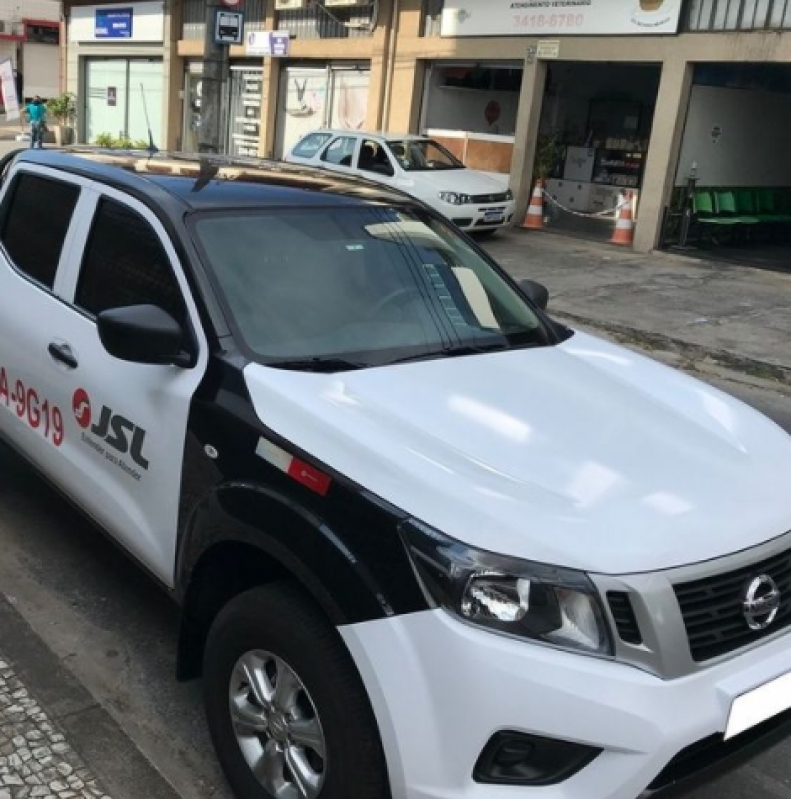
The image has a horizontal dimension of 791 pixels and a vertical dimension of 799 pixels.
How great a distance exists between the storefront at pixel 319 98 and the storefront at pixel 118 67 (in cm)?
528

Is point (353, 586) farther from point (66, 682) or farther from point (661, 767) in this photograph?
point (66, 682)

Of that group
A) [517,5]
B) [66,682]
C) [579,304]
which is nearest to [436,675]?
[66,682]

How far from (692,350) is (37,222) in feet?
22.3

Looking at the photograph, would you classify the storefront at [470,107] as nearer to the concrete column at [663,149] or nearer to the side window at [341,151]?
the side window at [341,151]

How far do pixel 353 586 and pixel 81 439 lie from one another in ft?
5.20

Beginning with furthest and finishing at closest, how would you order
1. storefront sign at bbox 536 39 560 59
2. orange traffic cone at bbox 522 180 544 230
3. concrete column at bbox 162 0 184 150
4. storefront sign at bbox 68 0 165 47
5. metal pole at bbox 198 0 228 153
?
storefront sign at bbox 68 0 165 47, concrete column at bbox 162 0 184 150, orange traffic cone at bbox 522 180 544 230, storefront sign at bbox 536 39 560 59, metal pole at bbox 198 0 228 153

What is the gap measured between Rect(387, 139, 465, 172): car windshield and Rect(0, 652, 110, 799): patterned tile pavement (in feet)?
40.3

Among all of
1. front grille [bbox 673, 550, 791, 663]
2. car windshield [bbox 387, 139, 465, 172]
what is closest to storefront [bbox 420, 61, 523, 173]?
car windshield [bbox 387, 139, 465, 172]

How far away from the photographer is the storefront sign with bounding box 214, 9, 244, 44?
1192 cm

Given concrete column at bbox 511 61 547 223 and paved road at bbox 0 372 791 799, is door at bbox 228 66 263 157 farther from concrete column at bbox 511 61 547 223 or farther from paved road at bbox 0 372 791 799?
paved road at bbox 0 372 791 799

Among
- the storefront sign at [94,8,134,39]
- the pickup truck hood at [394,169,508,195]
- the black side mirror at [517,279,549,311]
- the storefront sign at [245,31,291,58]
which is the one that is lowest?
the pickup truck hood at [394,169,508,195]

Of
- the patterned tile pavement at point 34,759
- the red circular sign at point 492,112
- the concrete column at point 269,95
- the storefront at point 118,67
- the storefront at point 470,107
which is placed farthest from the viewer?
the storefront at point 118,67

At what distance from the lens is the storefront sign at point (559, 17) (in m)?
14.2

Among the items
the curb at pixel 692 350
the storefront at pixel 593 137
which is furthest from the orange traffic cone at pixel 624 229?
the curb at pixel 692 350
